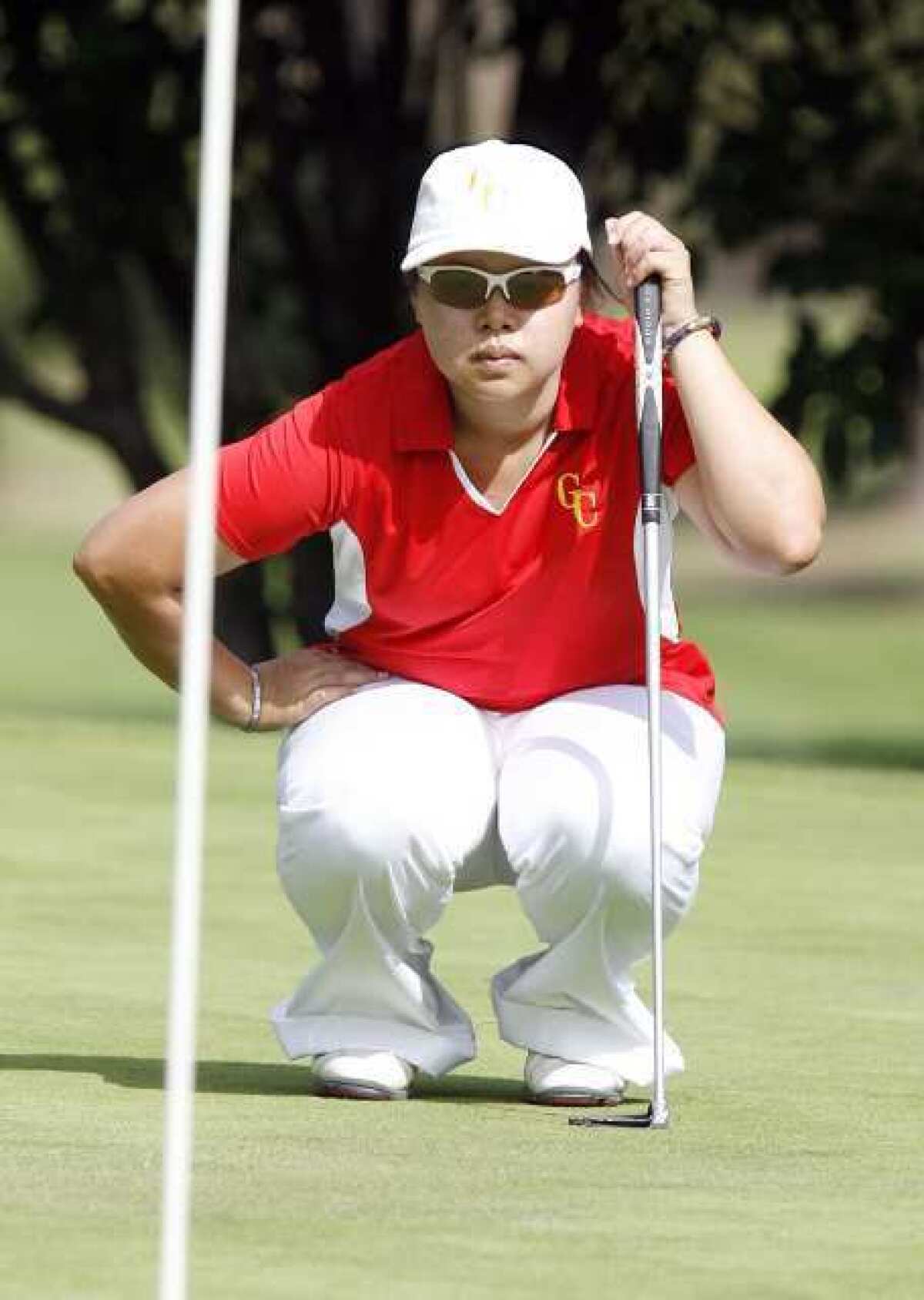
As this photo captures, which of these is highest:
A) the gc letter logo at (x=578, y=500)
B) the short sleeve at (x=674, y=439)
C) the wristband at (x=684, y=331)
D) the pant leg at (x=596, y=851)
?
the wristband at (x=684, y=331)

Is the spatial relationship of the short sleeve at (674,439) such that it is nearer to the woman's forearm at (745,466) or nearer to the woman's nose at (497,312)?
the woman's forearm at (745,466)

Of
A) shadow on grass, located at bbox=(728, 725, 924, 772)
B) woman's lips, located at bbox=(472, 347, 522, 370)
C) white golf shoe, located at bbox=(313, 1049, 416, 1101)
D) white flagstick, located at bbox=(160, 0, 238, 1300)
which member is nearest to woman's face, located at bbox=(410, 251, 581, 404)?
woman's lips, located at bbox=(472, 347, 522, 370)

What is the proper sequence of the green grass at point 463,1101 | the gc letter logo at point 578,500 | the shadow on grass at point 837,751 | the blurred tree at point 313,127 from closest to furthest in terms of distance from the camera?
the green grass at point 463,1101, the gc letter logo at point 578,500, the shadow on grass at point 837,751, the blurred tree at point 313,127

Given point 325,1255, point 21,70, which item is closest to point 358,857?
point 325,1255

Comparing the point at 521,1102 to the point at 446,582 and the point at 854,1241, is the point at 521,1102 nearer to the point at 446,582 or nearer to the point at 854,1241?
the point at 446,582

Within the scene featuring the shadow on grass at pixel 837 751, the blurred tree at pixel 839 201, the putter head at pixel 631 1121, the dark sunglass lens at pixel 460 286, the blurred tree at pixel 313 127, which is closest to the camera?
the putter head at pixel 631 1121

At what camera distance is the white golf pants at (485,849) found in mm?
5754

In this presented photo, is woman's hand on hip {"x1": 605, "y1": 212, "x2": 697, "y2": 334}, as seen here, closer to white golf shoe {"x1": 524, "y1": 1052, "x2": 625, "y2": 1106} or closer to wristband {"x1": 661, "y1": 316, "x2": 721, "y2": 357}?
wristband {"x1": 661, "y1": 316, "x2": 721, "y2": 357}

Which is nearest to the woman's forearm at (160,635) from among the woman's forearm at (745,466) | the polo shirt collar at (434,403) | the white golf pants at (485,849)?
Answer: the white golf pants at (485,849)

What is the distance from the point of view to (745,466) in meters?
5.69

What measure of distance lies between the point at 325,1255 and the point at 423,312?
180cm

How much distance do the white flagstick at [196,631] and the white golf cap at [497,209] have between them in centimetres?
167

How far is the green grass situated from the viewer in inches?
179

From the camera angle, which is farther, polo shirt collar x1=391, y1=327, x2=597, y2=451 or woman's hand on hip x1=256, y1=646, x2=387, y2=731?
woman's hand on hip x1=256, y1=646, x2=387, y2=731
